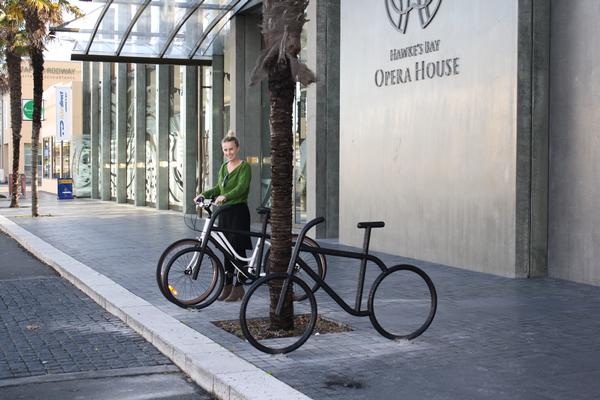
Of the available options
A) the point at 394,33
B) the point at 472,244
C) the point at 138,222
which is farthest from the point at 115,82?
the point at 472,244

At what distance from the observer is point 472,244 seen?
11.6m

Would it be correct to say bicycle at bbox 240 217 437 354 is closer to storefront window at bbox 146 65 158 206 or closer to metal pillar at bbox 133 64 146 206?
storefront window at bbox 146 65 158 206

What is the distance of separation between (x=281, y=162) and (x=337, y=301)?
127 centimetres

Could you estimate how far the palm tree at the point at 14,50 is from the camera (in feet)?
77.7

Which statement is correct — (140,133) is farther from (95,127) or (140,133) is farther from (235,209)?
(235,209)

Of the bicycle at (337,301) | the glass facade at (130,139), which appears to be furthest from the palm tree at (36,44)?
the bicycle at (337,301)

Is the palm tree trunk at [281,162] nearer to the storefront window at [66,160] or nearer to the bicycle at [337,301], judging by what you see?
the bicycle at [337,301]

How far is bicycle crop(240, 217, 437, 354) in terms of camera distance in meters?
6.37

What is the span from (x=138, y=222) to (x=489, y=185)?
12926 mm

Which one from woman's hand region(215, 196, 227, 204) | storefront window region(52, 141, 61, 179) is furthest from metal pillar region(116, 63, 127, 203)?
woman's hand region(215, 196, 227, 204)

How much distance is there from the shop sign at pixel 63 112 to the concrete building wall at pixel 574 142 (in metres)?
34.4

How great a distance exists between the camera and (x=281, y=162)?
7.08 meters

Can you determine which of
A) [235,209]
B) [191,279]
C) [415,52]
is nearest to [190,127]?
[415,52]

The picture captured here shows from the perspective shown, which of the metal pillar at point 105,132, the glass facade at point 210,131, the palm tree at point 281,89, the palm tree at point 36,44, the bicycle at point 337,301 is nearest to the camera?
the bicycle at point 337,301
